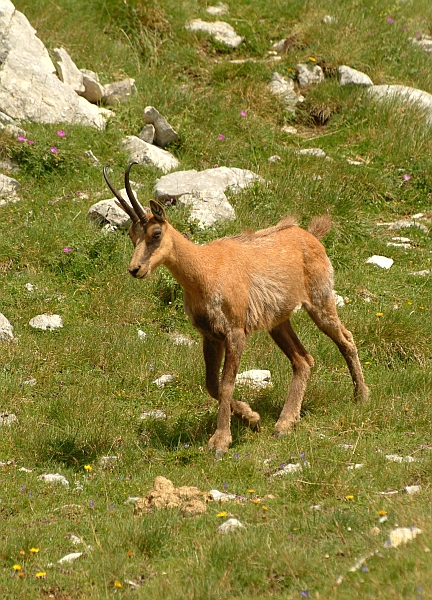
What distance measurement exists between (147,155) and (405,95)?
17.6 ft

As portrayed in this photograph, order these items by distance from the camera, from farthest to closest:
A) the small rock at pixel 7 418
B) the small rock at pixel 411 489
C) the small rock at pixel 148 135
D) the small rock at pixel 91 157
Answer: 1. the small rock at pixel 148 135
2. the small rock at pixel 91 157
3. the small rock at pixel 7 418
4. the small rock at pixel 411 489

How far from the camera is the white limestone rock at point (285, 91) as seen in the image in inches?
674

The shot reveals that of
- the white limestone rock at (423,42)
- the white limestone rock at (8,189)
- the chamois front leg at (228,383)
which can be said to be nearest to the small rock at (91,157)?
the white limestone rock at (8,189)

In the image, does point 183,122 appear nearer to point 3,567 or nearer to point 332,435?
point 332,435

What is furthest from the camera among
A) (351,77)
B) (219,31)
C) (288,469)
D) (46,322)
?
(219,31)

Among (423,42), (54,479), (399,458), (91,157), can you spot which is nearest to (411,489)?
(399,458)

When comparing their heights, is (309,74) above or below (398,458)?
below

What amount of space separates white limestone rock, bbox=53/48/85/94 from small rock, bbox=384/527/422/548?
11389mm

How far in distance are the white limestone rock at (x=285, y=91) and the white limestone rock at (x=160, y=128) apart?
8.81ft

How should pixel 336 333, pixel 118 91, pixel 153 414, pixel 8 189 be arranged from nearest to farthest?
pixel 153 414 < pixel 336 333 < pixel 8 189 < pixel 118 91

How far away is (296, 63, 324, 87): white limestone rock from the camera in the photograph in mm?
17609

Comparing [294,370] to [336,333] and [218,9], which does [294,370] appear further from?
[218,9]

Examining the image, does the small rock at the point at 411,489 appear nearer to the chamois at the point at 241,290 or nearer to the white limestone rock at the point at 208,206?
the chamois at the point at 241,290

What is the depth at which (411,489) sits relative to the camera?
7.11 m
